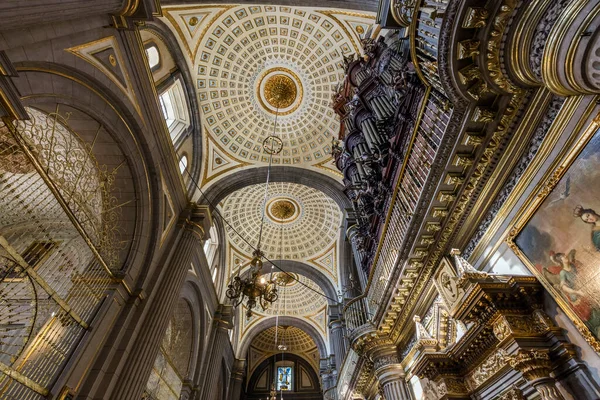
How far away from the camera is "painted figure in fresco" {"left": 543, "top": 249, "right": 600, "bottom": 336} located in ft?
9.17

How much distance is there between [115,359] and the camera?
588 cm

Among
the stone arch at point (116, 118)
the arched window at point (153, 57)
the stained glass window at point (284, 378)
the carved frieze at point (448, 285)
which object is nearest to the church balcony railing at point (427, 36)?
the carved frieze at point (448, 285)

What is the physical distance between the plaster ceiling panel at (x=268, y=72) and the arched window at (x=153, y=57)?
3.27 ft

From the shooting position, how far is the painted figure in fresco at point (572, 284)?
110 inches

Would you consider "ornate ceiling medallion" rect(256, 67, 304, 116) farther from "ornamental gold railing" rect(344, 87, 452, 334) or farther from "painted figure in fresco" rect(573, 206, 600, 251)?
"painted figure in fresco" rect(573, 206, 600, 251)

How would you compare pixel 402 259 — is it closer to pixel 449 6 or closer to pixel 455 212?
pixel 455 212

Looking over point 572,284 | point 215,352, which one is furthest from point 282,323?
point 572,284

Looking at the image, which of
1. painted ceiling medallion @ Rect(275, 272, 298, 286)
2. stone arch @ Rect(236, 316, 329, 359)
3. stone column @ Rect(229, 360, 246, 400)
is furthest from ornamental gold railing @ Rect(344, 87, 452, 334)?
stone column @ Rect(229, 360, 246, 400)

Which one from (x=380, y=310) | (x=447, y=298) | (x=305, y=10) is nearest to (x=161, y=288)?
(x=380, y=310)

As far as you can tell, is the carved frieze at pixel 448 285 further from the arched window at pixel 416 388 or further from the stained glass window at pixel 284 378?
the stained glass window at pixel 284 378

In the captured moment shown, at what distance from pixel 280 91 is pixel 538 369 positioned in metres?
Result: 11.4

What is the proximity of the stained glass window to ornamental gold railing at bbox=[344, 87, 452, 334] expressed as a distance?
18.1 metres

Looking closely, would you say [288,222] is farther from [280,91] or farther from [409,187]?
[409,187]

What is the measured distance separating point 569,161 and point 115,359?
7.98 meters
